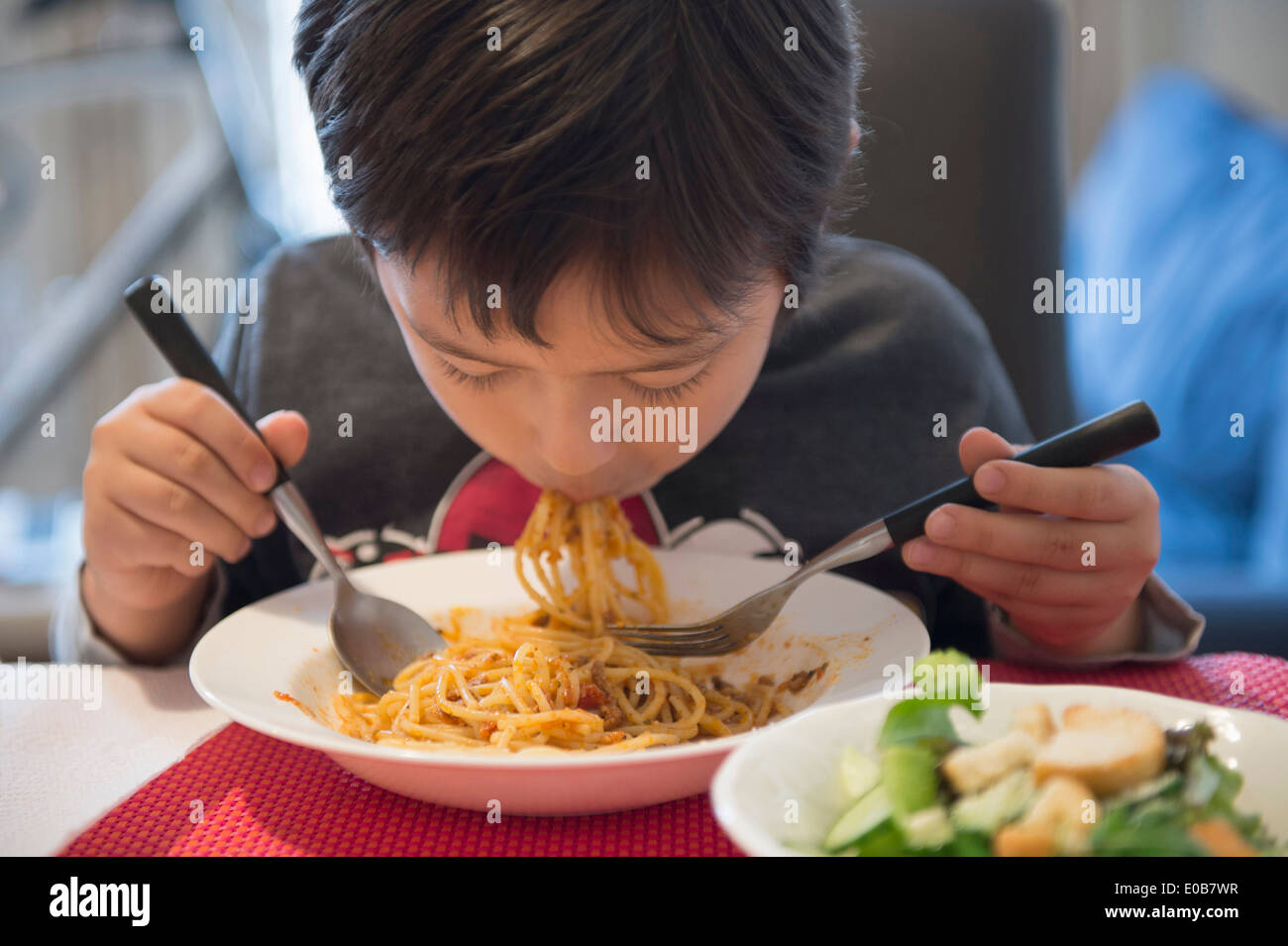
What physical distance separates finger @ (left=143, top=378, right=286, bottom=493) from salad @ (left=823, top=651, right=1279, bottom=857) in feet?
2.19

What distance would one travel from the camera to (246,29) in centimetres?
286

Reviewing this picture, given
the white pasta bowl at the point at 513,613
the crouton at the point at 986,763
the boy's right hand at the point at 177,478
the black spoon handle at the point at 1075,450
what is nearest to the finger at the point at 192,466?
the boy's right hand at the point at 177,478

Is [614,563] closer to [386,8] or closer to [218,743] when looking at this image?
[218,743]

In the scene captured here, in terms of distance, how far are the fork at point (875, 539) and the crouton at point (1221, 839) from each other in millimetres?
370

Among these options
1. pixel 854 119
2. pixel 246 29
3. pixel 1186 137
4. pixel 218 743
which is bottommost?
pixel 218 743

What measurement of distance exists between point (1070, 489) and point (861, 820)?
0.47 m

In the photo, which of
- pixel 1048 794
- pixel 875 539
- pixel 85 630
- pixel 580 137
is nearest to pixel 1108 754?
pixel 1048 794

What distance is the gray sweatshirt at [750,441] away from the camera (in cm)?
131

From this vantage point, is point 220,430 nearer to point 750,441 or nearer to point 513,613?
point 513,613

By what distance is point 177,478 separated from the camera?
3.04 ft

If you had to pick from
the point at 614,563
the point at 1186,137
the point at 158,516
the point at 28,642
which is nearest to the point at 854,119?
the point at 614,563

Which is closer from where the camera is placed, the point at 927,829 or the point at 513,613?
the point at 927,829

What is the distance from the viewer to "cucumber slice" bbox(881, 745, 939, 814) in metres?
0.45

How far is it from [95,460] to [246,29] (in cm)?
241
